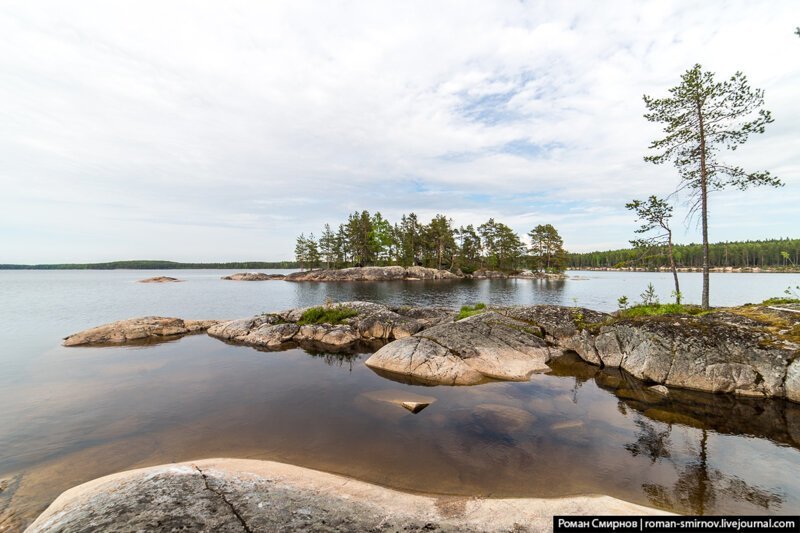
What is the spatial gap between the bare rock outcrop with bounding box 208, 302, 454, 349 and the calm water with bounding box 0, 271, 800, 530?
5340 mm

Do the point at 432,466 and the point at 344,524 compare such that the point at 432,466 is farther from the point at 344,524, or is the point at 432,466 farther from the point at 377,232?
the point at 377,232

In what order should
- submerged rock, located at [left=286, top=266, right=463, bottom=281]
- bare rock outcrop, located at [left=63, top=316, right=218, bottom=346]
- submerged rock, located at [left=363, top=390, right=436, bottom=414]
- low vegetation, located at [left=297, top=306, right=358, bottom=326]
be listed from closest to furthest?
submerged rock, located at [left=363, top=390, right=436, bottom=414] < bare rock outcrop, located at [left=63, top=316, right=218, bottom=346] < low vegetation, located at [left=297, top=306, right=358, bottom=326] < submerged rock, located at [left=286, top=266, right=463, bottom=281]

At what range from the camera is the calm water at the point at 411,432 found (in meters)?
7.53

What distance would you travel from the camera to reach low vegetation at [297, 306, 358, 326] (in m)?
24.4

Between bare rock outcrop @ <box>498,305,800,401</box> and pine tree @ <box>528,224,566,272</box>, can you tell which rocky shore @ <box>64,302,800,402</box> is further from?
pine tree @ <box>528,224,566,272</box>

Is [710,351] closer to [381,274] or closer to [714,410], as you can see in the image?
[714,410]

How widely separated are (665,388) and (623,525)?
36.4 ft

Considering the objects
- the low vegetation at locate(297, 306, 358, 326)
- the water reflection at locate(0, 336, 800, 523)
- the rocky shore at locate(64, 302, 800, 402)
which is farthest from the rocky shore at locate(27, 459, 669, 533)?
the low vegetation at locate(297, 306, 358, 326)

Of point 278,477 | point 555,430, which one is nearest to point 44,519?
point 278,477

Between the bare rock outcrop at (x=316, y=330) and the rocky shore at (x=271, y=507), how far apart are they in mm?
15535

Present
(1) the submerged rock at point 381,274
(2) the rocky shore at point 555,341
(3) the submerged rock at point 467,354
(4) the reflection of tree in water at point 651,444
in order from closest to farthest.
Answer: (4) the reflection of tree in water at point 651,444, (2) the rocky shore at point 555,341, (3) the submerged rock at point 467,354, (1) the submerged rock at point 381,274

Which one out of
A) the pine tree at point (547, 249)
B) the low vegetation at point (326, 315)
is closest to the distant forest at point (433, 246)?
the pine tree at point (547, 249)

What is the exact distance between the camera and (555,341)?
19516mm

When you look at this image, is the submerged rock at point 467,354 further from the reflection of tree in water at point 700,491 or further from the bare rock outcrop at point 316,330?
the reflection of tree in water at point 700,491
